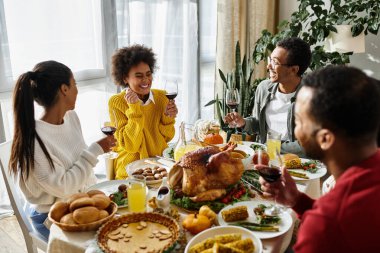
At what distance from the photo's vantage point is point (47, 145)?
1.89 m

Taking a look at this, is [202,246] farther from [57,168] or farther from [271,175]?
[57,168]

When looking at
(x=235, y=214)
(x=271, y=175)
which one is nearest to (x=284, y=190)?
(x=271, y=175)

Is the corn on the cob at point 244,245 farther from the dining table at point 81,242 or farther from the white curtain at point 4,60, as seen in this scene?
the white curtain at point 4,60

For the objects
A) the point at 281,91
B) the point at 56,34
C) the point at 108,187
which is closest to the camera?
the point at 108,187

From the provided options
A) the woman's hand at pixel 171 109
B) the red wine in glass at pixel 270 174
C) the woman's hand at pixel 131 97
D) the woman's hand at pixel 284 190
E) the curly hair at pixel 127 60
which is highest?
the curly hair at pixel 127 60

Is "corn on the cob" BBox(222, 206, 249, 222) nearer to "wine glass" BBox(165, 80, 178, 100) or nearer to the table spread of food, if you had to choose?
the table spread of food

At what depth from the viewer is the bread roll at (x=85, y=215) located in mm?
1406

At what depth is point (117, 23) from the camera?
342 cm

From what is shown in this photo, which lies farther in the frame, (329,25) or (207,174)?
(329,25)

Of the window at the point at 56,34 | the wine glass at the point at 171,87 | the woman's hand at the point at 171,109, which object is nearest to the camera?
the wine glass at the point at 171,87

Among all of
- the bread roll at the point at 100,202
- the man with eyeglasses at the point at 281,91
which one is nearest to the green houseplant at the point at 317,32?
the man with eyeglasses at the point at 281,91

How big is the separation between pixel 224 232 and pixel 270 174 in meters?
0.30

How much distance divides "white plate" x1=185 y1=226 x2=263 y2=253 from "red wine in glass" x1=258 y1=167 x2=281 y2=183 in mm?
242

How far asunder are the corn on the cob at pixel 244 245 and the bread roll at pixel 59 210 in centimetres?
66
